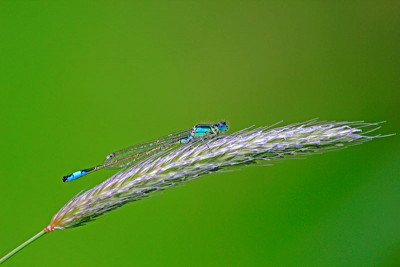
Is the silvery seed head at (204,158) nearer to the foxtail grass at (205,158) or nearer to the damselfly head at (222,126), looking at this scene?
the foxtail grass at (205,158)

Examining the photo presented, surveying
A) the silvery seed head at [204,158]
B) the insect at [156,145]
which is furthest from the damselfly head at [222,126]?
the silvery seed head at [204,158]

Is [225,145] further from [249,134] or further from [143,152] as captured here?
[143,152]

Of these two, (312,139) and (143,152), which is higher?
(143,152)

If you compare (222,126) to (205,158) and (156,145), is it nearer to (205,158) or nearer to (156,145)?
(156,145)

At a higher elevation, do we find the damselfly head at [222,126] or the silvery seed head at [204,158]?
the damselfly head at [222,126]

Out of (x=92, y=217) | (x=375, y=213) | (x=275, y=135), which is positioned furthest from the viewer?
(x=375, y=213)

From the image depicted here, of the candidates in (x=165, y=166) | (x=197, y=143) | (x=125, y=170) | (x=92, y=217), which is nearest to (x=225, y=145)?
(x=197, y=143)

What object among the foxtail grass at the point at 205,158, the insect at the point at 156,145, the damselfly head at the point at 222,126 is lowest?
the foxtail grass at the point at 205,158

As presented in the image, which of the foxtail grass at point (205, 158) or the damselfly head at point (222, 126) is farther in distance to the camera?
the damselfly head at point (222, 126)
